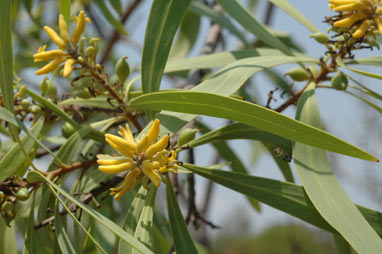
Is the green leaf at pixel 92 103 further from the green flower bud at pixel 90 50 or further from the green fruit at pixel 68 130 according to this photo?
the green flower bud at pixel 90 50

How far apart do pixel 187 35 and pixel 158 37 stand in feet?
3.51

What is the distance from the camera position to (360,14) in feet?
2.76

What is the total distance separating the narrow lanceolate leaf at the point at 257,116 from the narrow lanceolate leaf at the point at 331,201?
135 mm

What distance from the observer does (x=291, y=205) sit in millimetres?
780

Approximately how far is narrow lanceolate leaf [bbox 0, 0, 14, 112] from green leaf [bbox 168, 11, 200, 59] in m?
1.13

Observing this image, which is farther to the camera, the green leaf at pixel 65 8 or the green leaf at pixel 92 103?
the green leaf at pixel 92 103

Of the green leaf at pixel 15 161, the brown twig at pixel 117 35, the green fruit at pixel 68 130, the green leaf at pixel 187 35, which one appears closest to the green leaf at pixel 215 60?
the green fruit at pixel 68 130

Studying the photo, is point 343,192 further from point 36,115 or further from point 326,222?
point 36,115

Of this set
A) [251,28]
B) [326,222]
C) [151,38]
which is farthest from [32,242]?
[251,28]

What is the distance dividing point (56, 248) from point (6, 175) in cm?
18

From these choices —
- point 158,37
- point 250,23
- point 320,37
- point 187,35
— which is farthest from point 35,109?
point 187,35

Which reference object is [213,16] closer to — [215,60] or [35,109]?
[215,60]

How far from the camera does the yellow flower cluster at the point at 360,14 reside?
82 cm

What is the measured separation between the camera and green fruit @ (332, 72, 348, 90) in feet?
3.15
